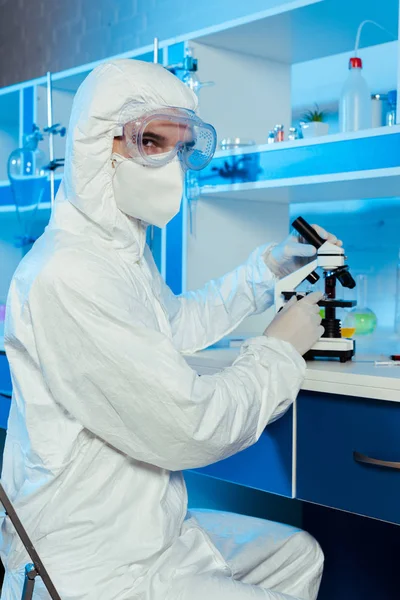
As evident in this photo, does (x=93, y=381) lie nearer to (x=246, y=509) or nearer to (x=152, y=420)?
(x=152, y=420)

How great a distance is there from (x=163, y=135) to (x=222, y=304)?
0.57 metres

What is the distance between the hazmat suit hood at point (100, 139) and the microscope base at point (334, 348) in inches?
19.0

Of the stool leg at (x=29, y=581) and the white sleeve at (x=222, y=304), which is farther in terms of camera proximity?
the white sleeve at (x=222, y=304)

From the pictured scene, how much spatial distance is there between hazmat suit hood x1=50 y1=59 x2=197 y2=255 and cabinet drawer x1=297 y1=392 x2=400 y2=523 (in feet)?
1.68

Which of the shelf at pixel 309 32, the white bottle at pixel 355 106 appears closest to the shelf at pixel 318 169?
the white bottle at pixel 355 106

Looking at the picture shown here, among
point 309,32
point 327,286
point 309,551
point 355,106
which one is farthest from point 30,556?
point 309,32

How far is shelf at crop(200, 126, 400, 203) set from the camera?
179 centimetres

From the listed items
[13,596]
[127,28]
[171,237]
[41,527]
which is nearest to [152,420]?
[41,527]

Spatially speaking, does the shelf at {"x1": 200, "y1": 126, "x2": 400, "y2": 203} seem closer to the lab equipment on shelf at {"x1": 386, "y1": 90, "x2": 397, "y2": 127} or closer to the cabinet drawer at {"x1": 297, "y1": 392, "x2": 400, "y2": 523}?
the lab equipment on shelf at {"x1": 386, "y1": 90, "x2": 397, "y2": 127}

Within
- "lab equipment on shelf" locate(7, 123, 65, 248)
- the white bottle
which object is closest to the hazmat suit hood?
the white bottle

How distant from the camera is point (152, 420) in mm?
1195

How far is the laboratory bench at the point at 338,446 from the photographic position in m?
1.39

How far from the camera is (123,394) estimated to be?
3.92 feet

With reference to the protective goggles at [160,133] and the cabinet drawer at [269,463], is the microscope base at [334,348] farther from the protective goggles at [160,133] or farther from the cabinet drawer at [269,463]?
the protective goggles at [160,133]
